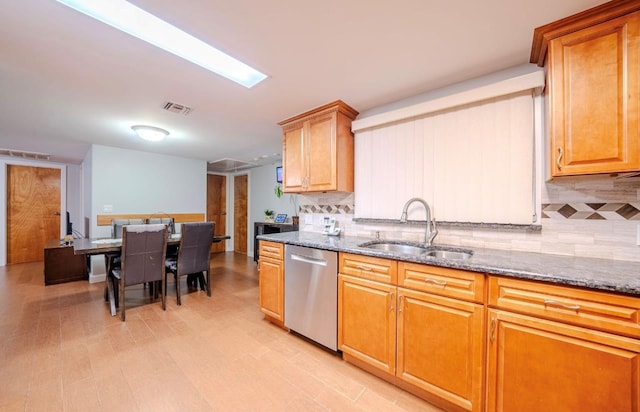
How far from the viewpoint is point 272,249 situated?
243 cm

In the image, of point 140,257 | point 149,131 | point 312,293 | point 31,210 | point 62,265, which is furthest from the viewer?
point 31,210

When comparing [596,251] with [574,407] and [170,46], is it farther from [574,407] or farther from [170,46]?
[170,46]

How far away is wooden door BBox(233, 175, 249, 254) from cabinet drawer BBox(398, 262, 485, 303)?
547 centimetres

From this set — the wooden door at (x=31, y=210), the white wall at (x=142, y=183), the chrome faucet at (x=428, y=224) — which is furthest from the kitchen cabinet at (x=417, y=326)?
the wooden door at (x=31, y=210)

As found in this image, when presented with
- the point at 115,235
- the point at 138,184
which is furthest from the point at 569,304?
the point at 138,184

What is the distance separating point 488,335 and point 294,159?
2262 millimetres

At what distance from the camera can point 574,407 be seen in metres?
1.08

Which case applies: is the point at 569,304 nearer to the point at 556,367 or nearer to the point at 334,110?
the point at 556,367

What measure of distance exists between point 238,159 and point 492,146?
14.8 ft

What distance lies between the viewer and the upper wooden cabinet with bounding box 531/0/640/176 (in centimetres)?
120

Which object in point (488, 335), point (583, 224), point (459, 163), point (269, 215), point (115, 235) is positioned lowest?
point (488, 335)

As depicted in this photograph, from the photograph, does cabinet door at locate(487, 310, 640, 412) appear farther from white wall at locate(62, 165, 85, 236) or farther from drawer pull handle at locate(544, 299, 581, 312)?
white wall at locate(62, 165, 85, 236)

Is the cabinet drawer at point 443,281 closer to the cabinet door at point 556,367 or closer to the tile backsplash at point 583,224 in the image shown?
the cabinet door at point 556,367

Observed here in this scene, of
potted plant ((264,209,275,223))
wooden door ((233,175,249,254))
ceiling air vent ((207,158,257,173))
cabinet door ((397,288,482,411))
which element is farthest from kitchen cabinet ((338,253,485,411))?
wooden door ((233,175,249,254))
